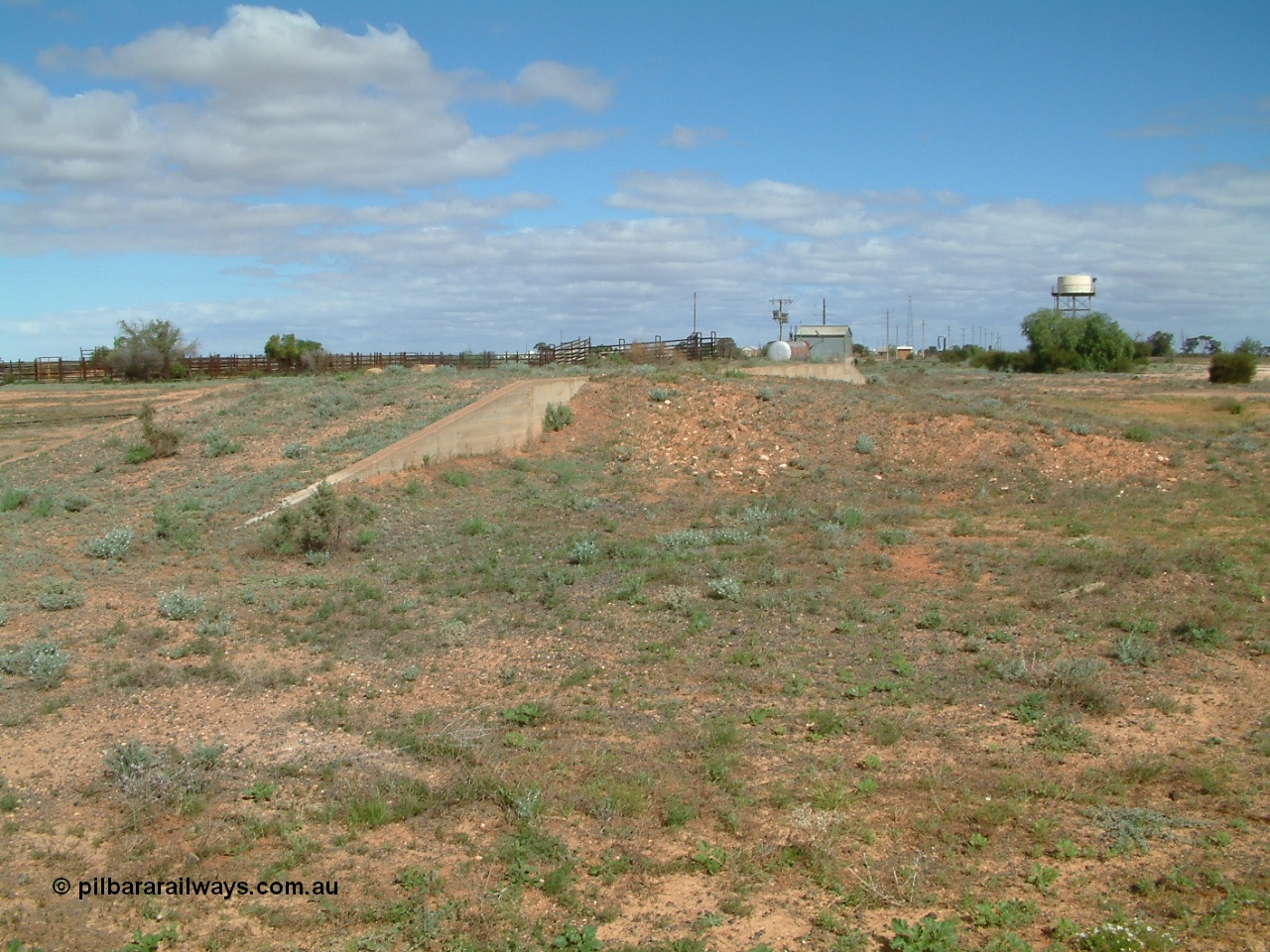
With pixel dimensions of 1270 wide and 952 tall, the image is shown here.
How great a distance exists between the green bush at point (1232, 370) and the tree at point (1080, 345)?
32.0 ft

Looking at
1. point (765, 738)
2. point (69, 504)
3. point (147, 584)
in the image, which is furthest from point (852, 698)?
point (69, 504)

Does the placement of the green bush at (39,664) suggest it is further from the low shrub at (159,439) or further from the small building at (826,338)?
the small building at (826,338)

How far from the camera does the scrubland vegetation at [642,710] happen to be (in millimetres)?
5191

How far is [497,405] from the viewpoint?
18328mm

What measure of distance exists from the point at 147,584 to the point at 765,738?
7.87 m

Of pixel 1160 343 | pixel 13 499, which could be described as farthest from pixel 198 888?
pixel 1160 343

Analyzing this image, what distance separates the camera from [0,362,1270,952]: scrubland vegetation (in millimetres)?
5191

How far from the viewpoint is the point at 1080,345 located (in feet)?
187

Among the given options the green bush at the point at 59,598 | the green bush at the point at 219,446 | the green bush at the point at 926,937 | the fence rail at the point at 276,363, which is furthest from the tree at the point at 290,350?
the green bush at the point at 926,937

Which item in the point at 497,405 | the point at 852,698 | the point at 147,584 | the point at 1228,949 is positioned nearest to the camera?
the point at 1228,949

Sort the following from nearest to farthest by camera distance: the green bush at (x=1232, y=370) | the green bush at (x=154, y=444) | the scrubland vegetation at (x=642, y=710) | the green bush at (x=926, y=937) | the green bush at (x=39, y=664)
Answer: the green bush at (x=926, y=937) → the scrubland vegetation at (x=642, y=710) → the green bush at (x=39, y=664) → the green bush at (x=154, y=444) → the green bush at (x=1232, y=370)

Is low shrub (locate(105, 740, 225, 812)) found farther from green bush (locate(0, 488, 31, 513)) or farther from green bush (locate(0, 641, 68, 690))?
green bush (locate(0, 488, 31, 513))

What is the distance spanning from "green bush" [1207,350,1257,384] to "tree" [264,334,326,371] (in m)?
42.7

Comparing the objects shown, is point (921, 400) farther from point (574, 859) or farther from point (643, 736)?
point (574, 859)
